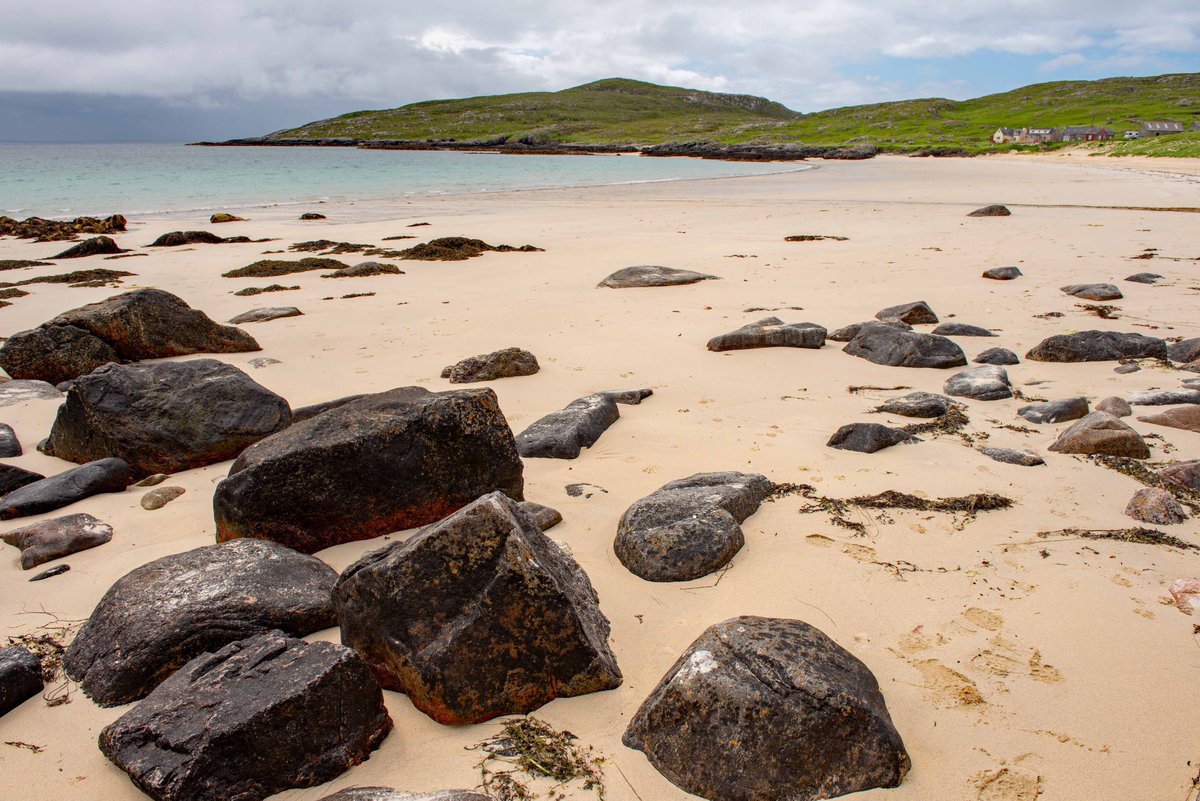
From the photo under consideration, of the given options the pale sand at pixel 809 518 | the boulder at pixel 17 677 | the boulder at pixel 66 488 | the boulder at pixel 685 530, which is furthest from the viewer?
the boulder at pixel 66 488

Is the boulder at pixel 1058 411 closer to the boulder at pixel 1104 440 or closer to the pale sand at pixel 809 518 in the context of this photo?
the pale sand at pixel 809 518

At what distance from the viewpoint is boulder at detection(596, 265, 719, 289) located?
10539 mm

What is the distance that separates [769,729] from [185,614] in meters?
2.15

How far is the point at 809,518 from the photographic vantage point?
3.95m

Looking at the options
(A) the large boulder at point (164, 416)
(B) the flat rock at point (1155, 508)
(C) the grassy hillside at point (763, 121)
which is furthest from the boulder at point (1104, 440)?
(C) the grassy hillside at point (763, 121)

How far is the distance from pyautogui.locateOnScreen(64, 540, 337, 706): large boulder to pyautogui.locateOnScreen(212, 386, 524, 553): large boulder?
1.24 ft

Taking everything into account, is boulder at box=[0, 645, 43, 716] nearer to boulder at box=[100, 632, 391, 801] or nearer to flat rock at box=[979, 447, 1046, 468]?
boulder at box=[100, 632, 391, 801]

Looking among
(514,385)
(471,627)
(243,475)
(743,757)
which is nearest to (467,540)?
A: (471,627)

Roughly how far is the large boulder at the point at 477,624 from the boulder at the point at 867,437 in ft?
8.38

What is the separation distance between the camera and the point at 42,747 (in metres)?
2.62

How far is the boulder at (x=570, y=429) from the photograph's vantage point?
491 centimetres

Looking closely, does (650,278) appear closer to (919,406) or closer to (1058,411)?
(919,406)

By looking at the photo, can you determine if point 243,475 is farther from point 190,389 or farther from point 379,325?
point 379,325

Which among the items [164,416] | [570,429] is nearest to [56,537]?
[164,416]
